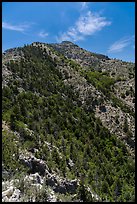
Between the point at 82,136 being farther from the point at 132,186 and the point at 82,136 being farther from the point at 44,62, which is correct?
the point at 44,62

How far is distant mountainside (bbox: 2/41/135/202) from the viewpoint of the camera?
13297mm

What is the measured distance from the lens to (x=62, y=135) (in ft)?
71.6

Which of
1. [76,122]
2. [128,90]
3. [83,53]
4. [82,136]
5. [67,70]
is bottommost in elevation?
[82,136]

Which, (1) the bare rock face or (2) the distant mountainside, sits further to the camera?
(1) the bare rock face

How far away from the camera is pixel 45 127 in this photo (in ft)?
70.9

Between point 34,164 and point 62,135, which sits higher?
point 62,135

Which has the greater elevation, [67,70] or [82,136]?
[67,70]

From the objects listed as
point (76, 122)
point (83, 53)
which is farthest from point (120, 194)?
point (83, 53)

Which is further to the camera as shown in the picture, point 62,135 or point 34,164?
point 62,135

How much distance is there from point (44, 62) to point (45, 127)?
60.0 feet

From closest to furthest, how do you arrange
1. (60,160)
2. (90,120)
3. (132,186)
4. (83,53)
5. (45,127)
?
1. (60,160)
2. (132,186)
3. (45,127)
4. (90,120)
5. (83,53)

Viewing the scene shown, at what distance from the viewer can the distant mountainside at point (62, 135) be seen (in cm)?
1330

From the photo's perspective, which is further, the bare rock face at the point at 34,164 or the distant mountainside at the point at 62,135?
the bare rock face at the point at 34,164

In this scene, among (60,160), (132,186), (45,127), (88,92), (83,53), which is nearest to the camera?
(60,160)
